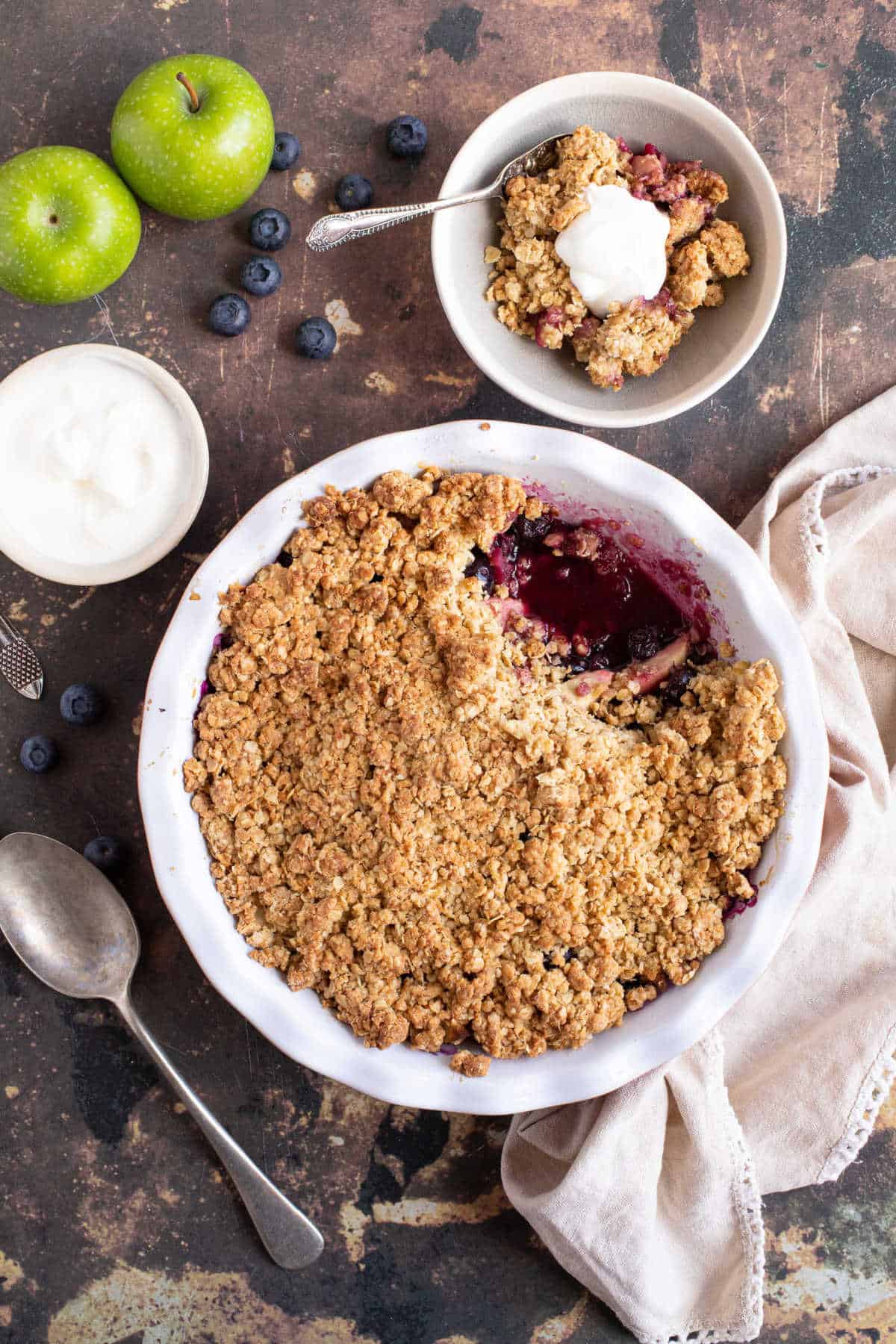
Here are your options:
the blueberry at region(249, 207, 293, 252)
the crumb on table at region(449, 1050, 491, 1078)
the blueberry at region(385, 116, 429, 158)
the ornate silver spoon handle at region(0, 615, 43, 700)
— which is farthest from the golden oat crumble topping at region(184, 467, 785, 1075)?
the blueberry at region(385, 116, 429, 158)

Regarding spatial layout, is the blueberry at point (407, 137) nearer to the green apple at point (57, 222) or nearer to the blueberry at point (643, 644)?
the green apple at point (57, 222)

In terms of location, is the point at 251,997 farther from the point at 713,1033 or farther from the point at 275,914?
the point at 713,1033

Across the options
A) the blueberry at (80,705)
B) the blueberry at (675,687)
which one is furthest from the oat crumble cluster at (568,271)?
the blueberry at (80,705)

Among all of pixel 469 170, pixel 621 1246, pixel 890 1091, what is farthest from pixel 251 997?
pixel 469 170

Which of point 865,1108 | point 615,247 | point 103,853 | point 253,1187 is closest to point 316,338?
point 615,247

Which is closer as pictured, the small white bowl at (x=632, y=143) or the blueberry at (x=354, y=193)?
the small white bowl at (x=632, y=143)

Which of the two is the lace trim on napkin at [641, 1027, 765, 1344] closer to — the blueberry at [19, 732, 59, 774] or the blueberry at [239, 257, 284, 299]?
the blueberry at [19, 732, 59, 774]

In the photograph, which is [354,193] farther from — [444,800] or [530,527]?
[444,800]
